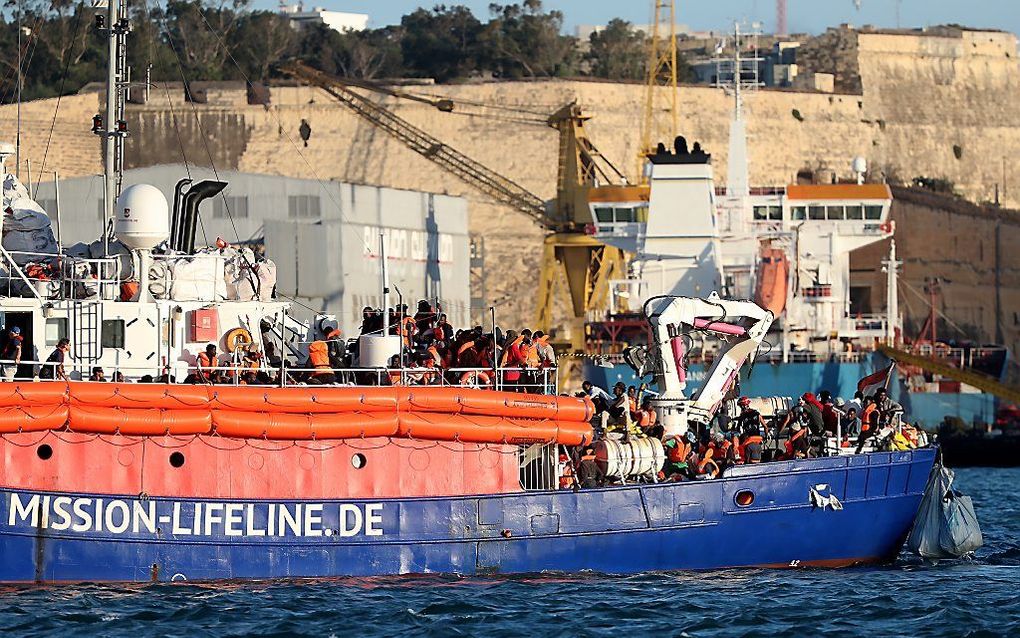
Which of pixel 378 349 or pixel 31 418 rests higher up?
pixel 378 349

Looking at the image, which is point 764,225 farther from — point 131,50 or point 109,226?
point 109,226

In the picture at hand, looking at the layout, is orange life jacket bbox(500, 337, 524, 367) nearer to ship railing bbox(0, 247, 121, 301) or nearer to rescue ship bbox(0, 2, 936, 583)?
rescue ship bbox(0, 2, 936, 583)

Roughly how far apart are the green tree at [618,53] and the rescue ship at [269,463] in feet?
215

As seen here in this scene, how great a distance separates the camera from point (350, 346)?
78.4ft

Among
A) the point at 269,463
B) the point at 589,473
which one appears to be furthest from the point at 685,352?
the point at 269,463

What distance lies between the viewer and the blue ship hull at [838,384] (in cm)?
5159

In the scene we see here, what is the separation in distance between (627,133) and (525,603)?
5702 centimetres

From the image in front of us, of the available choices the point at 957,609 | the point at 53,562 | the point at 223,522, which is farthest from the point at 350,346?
the point at 957,609

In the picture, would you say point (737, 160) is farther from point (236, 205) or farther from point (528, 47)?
point (528, 47)

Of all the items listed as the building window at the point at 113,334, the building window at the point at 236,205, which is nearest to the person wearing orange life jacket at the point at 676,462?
the building window at the point at 113,334

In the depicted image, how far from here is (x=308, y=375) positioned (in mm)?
23188

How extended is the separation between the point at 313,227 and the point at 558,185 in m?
24.4

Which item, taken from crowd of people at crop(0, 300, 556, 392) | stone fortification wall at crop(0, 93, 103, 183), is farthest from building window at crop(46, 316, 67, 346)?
stone fortification wall at crop(0, 93, 103, 183)

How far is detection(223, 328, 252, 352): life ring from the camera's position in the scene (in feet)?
76.1
